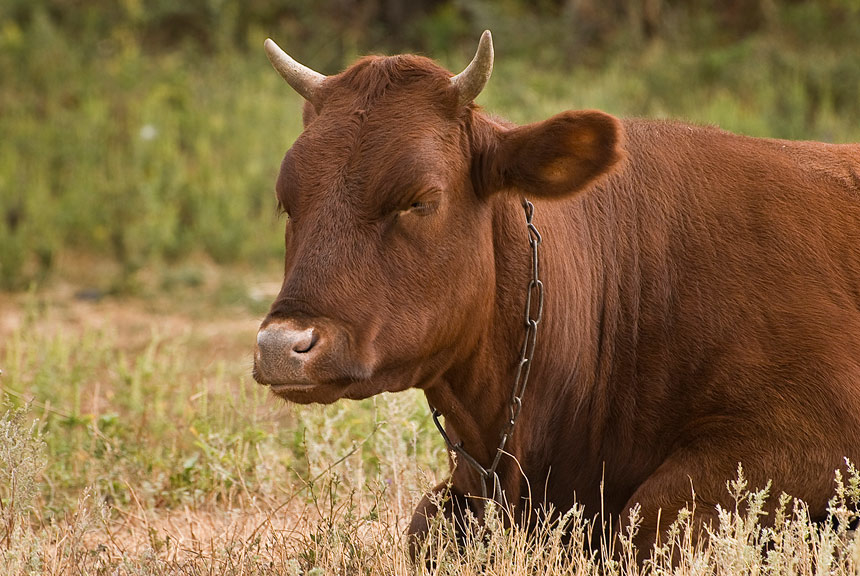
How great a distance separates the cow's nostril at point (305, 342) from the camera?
3395 mm

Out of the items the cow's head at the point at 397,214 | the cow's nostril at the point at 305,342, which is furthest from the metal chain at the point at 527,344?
the cow's nostril at the point at 305,342

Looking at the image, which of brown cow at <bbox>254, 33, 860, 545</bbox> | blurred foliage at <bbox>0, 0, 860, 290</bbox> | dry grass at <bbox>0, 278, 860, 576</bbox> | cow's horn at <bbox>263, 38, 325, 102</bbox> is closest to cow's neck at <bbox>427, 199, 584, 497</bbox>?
brown cow at <bbox>254, 33, 860, 545</bbox>

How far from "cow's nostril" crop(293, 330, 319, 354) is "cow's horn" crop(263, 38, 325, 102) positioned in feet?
3.31

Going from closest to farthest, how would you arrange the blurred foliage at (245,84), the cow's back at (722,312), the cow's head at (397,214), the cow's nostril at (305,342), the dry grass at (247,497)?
the cow's nostril at (305,342), the cow's head at (397,214), the dry grass at (247,497), the cow's back at (722,312), the blurred foliage at (245,84)

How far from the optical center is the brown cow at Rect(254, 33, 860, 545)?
3.61 m

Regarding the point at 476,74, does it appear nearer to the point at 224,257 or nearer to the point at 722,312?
the point at 722,312

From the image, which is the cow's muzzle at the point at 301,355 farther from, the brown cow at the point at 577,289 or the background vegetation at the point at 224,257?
the background vegetation at the point at 224,257

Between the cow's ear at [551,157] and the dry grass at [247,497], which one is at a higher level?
the cow's ear at [551,157]

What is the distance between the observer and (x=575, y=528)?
386cm

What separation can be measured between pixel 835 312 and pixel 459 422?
52.2 inches

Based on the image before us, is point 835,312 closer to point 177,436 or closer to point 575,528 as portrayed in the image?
point 575,528

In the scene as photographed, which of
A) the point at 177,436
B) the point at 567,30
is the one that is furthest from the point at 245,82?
the point at 177,436

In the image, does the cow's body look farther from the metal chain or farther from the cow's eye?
the cow's eye

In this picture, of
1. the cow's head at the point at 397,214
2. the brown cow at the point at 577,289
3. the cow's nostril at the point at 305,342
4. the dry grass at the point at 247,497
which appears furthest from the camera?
the dry grass at the point at 247,497
